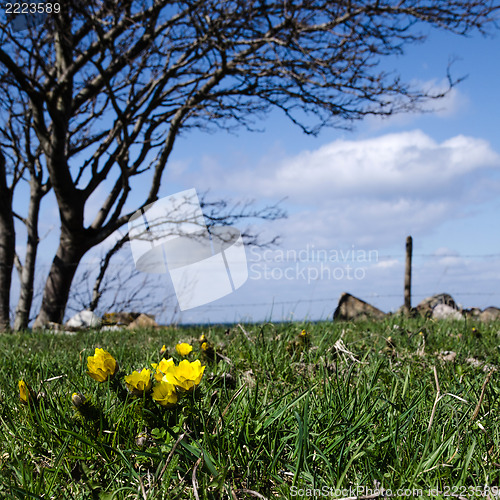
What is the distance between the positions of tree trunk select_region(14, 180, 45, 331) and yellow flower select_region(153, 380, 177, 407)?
9120 mm

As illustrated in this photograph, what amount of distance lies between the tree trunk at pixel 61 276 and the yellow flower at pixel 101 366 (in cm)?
786

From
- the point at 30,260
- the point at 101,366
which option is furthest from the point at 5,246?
the point at 101,366

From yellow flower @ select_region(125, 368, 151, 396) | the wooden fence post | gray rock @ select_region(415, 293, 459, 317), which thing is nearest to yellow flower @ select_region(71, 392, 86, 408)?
yellow flower @ select_region(125, 368, 151, 396)

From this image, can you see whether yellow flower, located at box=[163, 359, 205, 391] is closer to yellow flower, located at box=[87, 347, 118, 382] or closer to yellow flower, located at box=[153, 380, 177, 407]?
yellow flower, located at box=[153, 380, 177, 407]

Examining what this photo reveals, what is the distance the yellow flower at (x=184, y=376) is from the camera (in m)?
1.24

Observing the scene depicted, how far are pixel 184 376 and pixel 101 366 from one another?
1.05 feet

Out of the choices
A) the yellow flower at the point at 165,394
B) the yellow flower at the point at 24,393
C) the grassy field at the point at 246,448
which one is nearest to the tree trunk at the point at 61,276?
the grassy field at the point at 246,448

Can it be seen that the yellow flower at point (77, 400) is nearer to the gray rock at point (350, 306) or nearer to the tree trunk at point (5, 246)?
the gray rock at point (350, 306)

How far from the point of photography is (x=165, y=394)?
1.27 metres

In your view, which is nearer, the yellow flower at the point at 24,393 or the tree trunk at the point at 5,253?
the yellow flower at the point at 24,393

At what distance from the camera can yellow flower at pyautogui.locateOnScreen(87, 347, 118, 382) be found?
4.60ft

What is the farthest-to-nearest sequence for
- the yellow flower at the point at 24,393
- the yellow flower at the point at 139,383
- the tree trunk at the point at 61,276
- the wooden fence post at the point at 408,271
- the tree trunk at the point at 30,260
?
the wooden fence post at the point at 408,271 < the tree trunk at the point at 30,260 < the tree trunk at the point at 61,276 < the yellow flower at the point at 24,393 < the yellow flower at the point at 139,383

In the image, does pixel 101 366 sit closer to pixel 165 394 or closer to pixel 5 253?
pixel 165 394

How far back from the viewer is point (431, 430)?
143 centimetres
